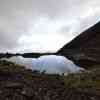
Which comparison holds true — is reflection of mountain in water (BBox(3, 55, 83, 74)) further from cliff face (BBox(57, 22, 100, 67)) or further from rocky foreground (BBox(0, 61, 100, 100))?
cliff face (BBox(57, 22, 100, 67))

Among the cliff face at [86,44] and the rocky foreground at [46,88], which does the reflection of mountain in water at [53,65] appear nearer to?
the rocky foreground at [46,88]

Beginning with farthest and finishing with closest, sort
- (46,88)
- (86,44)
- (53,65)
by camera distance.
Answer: (86,44) → (53,65) → (46,88)

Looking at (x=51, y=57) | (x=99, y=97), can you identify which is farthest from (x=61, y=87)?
(x=51, y=57)

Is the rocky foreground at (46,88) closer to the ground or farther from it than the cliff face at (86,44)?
closer to the ground

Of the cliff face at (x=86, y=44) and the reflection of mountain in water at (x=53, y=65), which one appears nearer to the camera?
the reflection of mountain in water at (x=53, y=65)

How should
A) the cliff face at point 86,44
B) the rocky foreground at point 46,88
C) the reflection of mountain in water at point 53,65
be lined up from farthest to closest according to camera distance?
the cliff face at point 86,44 < the reflection of mountain in water at point 53,65 < the rocky foreground at point 46,88

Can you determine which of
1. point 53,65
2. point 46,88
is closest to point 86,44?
point 53,65

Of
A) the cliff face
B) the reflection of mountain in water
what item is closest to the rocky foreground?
the reflection of mountain in water

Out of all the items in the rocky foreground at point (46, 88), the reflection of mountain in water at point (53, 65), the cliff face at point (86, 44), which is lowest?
the rocky foreground at point (46, 88)

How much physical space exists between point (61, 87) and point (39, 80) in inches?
33.5

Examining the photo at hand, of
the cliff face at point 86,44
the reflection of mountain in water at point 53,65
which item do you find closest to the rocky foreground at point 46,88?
the reflection of mountain in water at point 53,65

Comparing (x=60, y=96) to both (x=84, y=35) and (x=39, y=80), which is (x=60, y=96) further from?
(x=84, y=35)

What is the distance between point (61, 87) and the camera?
6.78m

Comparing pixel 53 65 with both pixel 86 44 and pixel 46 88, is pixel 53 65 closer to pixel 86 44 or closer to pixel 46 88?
pixel 46 88
